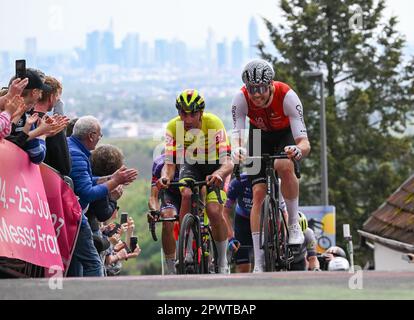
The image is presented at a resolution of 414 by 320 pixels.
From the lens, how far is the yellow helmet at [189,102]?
12641mm

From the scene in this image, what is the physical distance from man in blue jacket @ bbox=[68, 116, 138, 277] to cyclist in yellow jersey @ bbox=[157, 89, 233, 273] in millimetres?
1152

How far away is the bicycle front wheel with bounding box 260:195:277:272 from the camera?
11.9 m

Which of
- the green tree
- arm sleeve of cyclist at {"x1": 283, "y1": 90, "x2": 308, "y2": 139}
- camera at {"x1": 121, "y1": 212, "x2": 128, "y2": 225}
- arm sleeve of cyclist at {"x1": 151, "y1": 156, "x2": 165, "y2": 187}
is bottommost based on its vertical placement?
camera at {"x1": 121, "y1": 212, "x2": 128, "y2": 225}

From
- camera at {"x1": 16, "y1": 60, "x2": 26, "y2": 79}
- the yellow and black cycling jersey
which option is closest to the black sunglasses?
the yellow and black cycling jersey

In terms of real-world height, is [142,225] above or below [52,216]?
above

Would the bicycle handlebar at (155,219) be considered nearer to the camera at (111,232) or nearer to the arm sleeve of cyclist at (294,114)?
the camera at (111,232)

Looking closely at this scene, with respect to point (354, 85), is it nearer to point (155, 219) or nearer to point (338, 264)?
point (338, 264)

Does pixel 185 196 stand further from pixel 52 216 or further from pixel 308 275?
pixel 308 275

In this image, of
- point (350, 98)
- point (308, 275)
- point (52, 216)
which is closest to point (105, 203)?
Result: point (52, 216)

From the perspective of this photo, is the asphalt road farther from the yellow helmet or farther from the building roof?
the building roof

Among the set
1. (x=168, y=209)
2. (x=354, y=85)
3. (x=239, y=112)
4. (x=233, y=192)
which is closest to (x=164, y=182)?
(x=168, y=209)

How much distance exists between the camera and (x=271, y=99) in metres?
12.3

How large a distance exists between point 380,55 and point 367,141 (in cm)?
492

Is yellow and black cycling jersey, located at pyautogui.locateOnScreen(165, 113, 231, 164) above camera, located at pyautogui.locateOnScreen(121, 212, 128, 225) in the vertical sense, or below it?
above
